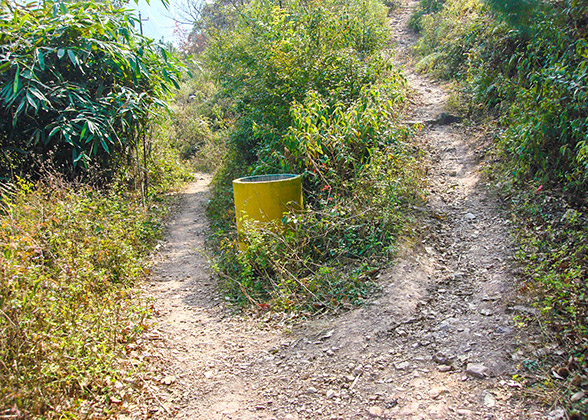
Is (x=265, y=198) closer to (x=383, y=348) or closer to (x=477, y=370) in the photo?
(x=383, y=348)

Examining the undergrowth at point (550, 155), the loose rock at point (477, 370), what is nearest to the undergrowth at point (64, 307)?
the loose rock at point (477, 370)

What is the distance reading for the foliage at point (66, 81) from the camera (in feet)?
18.7

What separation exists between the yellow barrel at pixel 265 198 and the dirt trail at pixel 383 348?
3.54 ft

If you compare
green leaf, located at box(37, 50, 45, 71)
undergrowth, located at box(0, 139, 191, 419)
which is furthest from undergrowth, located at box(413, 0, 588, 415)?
green leaf, located at box(37, 50, 45, 71)

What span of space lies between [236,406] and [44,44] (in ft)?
19.5

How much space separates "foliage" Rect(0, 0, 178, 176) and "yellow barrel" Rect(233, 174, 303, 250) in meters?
2.70

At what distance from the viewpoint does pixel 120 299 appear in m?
4.11

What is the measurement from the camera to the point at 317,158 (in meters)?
5.57

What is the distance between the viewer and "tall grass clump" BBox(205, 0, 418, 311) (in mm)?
4453

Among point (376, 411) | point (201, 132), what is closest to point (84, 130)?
point (376, 411)

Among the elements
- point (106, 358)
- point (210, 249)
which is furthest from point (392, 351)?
point (210, 249)

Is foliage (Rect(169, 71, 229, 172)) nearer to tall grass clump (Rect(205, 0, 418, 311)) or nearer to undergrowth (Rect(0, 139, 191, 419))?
tall grass clump (Rect(205, 0, 418, 311))

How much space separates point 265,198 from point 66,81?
398 centimetres

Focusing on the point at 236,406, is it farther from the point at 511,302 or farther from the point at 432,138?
the point at 432,138
